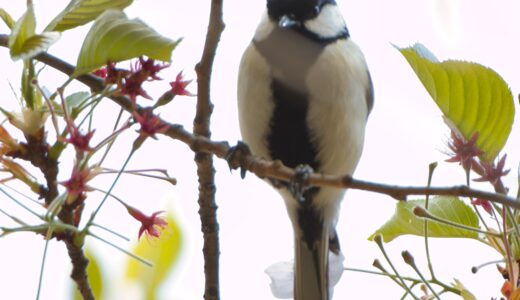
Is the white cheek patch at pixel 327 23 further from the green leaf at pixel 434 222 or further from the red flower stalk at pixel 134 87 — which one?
the red flower stalk at pixel 134 87

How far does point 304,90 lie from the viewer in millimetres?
1313

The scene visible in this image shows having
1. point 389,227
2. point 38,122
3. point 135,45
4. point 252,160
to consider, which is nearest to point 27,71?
point 38,122

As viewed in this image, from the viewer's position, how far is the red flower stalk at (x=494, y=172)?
2.62 ft

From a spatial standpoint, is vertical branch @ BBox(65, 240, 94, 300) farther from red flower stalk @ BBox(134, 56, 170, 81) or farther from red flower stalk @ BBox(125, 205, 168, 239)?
red flower stalk @ BBox(134, 56, 170, 81)

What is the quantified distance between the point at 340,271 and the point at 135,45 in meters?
0.70

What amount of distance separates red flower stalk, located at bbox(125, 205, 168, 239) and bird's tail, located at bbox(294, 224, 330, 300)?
Result: 0.62 m

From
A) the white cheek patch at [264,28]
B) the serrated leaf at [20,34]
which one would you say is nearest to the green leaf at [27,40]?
the serrated leaf at [20,34]

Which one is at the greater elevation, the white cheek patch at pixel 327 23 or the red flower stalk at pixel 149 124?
the white cheek patch at pixel 327 23

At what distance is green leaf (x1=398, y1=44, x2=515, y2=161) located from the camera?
32.9 inches

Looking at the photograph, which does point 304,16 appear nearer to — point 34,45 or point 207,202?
point 207,202

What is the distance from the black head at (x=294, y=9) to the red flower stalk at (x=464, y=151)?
57 cm

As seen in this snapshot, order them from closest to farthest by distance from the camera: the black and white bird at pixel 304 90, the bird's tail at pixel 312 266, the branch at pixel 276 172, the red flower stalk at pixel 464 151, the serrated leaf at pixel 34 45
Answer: the branch at pixel 276 172 → the serrated leaf at pixel 34 45 → the red flower stalk at pixel 464 151 → the black and white bird at pixel 304 90 → the bird's tail at pixel 312 266

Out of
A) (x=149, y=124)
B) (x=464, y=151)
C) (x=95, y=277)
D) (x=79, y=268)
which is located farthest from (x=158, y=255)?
(x=464, y=151)

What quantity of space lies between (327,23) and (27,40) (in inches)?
31.3
